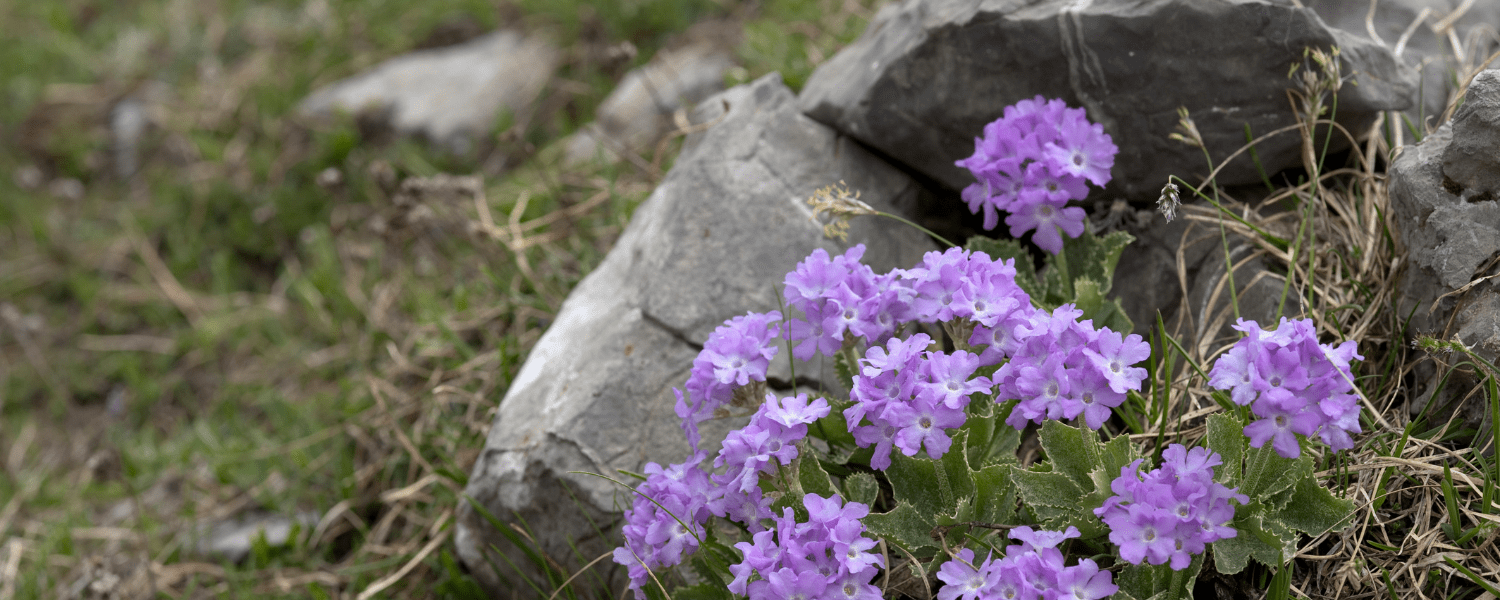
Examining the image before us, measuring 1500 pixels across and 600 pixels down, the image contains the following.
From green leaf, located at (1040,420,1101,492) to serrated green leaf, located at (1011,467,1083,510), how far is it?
0.04 feet

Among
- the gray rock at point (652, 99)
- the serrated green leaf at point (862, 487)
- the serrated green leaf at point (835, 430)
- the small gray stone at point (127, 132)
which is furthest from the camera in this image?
the small gray stone at point (127, 132)

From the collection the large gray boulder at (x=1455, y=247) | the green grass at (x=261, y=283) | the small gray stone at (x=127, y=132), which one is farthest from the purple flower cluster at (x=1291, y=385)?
the small gray stone at (x=127, y=132)

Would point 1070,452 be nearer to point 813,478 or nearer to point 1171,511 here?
point 1171,511

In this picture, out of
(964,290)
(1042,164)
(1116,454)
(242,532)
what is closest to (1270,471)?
(1116,454)

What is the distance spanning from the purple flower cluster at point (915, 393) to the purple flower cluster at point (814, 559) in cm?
17

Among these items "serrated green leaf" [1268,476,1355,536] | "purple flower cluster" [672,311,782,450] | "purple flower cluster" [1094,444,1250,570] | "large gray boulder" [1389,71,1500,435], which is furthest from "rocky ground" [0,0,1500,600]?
"purple flower cluster" [672,311,782,450]

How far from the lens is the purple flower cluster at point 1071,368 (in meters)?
1.78

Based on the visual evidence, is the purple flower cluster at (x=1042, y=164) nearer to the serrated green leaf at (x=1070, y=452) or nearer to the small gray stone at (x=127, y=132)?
the serrated green leaf at (x=1070, y=452)

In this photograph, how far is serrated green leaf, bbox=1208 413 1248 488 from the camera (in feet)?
6.16

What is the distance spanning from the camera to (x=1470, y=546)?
1.99m

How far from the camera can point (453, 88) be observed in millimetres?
5711

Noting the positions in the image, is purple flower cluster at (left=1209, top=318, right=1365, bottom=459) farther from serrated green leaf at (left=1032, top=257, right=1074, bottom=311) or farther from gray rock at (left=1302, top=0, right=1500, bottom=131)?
gray rock at (left=1302, top=0, right=1500, bottom=131)

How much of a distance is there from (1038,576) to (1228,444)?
49cm

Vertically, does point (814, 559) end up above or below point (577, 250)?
above
